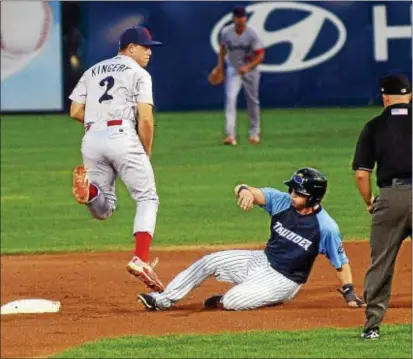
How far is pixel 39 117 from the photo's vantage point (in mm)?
28828

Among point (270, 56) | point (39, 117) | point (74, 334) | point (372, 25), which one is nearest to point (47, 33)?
point (39, 117)

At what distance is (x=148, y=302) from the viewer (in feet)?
37.1

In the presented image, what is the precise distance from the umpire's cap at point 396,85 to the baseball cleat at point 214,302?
269cm

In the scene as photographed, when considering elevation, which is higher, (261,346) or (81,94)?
(81,94)

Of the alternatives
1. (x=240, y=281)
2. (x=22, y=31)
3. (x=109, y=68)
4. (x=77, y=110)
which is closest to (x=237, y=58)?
(x=22, y=31)

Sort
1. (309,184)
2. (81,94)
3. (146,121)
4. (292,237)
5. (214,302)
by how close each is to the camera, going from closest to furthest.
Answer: (309,184)
(292,237)
(146,121)
(214,302)
(81,94)

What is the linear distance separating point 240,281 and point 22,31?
1711cm

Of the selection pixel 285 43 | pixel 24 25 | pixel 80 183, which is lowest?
pixel 285 43

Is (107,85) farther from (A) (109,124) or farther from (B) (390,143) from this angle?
(B) (390,143)

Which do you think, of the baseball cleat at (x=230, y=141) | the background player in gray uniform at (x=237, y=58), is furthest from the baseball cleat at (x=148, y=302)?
the baseball cleat at (x=230, y=141)

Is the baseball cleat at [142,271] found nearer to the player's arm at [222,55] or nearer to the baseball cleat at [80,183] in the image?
the baseball cleat at [80,183]

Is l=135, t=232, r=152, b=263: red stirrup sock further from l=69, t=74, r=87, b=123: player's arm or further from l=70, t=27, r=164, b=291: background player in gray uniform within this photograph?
l=69, t=74, r=87, b=123: player's arm

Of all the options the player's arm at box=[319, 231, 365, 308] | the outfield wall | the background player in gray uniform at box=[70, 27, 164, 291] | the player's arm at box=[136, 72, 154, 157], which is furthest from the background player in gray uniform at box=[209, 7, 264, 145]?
the player's arm at box=[319, 231, 365, 308]

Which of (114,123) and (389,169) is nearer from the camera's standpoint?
(389,169)
